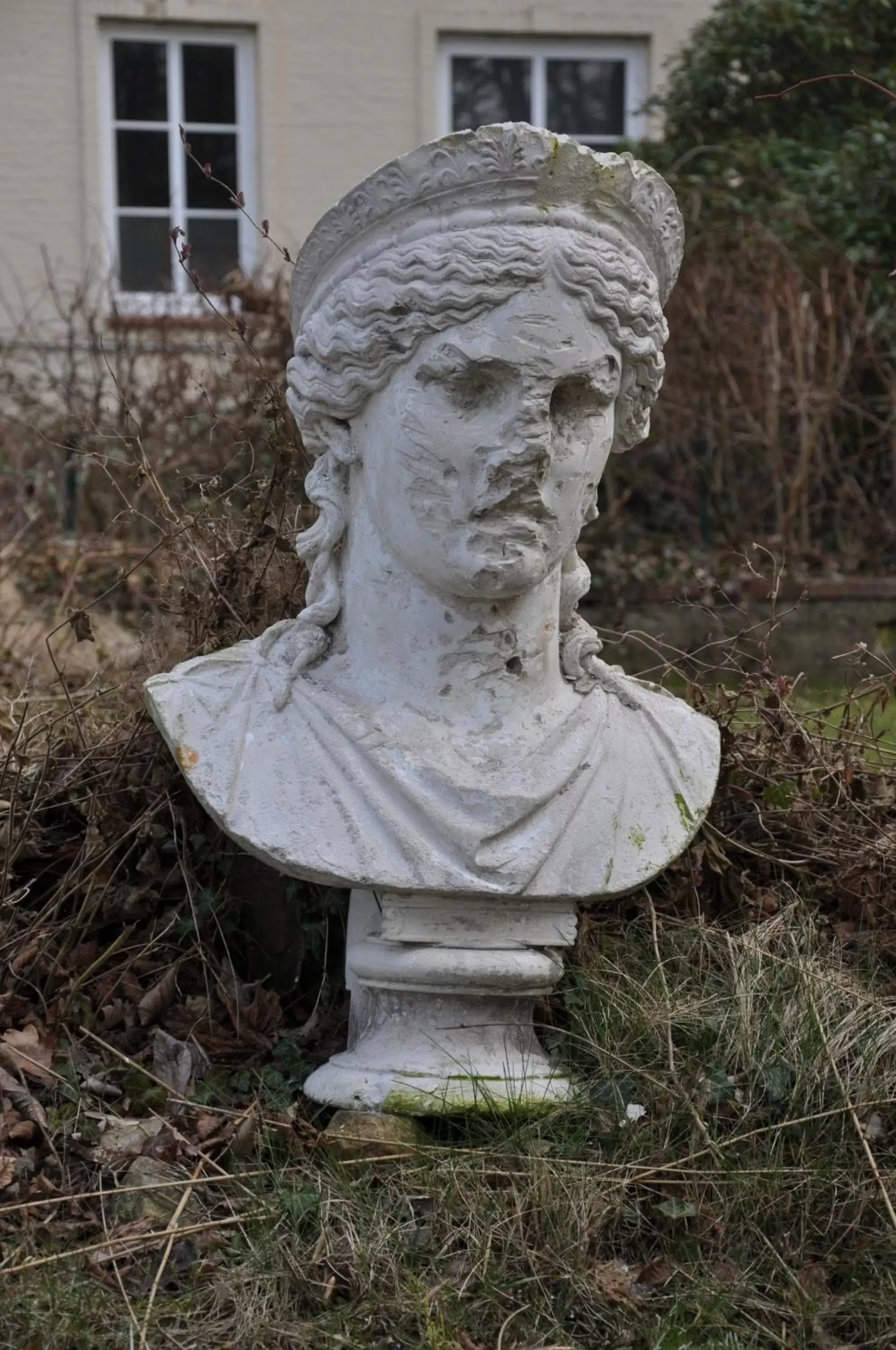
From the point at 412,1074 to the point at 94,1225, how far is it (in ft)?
2.16

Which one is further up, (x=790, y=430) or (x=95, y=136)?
(x=95, y=136)

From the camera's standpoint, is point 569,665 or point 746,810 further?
point 746,810

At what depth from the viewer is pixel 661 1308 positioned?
3.04m

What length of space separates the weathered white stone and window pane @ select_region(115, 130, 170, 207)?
27.6 ft

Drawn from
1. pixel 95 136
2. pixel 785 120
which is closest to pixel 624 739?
pixel 785 120

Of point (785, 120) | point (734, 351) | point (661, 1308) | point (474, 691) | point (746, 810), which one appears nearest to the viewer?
point (661, 1308)

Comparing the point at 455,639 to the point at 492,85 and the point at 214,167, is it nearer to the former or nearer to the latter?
the point at 214,167

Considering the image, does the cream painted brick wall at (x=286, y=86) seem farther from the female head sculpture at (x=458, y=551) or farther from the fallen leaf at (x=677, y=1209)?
the fallen leaf at (x=677, y=1209)

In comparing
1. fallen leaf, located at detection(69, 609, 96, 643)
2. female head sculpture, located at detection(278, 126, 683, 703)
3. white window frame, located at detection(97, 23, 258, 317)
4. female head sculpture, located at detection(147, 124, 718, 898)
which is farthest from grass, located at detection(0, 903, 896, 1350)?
white window frame, located at detection(97, 23, 258, 317)

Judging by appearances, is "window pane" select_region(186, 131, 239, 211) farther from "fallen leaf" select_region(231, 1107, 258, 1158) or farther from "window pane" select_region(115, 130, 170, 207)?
"fallen leaf" select_region(231, 1107, 258, 1158)

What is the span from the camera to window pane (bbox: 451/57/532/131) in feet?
39.4

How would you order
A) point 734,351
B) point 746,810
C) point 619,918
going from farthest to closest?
1. point 734,351
2. point 746,810
3. point 619,918

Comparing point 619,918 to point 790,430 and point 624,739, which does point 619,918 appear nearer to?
point 624,739

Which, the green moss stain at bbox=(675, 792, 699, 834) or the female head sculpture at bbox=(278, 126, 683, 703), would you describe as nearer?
the female head sculpture at bbox=(278, 126, 683, 703)
